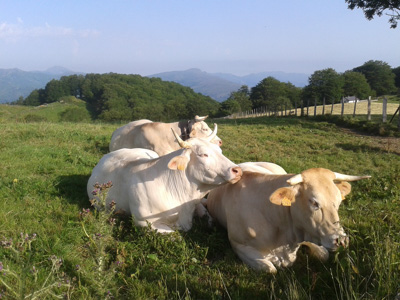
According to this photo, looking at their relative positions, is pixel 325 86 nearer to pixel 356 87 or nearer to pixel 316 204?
pixel 356 87

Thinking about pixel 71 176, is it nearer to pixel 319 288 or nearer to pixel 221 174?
pixel 221 174

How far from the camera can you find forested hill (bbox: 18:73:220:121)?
10512cm

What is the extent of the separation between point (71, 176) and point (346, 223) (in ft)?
19.2

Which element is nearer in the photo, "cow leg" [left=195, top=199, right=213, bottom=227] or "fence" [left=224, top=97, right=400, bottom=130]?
"cow leg" [left=195, top=199, right=213, bottom=227]

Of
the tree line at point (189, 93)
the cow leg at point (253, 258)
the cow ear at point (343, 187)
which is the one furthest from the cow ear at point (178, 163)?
the tree line at point (189, 93)

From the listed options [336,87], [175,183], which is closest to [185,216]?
[175,183]

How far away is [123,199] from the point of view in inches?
220

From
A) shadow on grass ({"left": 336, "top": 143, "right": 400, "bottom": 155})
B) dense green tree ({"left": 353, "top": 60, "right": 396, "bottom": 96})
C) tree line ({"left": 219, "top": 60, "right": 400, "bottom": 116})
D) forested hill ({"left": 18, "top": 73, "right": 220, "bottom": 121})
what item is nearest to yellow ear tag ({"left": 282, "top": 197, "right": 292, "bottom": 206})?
shadow on grass ({"left": 336, "top": 143, "right": 400, "bottom": 155})

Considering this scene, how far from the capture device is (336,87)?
75812 mm

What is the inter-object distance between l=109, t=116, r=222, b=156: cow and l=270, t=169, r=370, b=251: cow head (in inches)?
229

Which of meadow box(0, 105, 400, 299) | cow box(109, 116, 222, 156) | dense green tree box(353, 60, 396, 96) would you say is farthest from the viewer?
dense green tree box(353, 60, 396, 96)

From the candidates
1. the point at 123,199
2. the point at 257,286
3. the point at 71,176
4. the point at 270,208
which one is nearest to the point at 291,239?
the point at 270,208

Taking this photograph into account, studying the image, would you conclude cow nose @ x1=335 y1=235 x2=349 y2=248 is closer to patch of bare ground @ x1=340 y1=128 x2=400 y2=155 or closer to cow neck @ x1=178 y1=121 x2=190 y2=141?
cow neck @ x1=178 y1=121 x2=190 y2=141

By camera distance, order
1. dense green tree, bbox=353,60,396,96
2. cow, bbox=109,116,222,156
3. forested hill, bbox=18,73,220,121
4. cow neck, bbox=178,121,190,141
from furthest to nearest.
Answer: forested hill, bbox=18,73,220,121 < dense green tree, bbox=353,60,396,96 < cow neck, bbox=178,121,190,141 < cow, bbox=109,116,222,156
